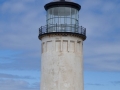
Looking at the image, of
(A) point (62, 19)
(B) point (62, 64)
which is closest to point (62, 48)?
(B) point (62, 64)

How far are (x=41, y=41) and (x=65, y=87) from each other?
5.61m

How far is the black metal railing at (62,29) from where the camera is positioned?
3484cm

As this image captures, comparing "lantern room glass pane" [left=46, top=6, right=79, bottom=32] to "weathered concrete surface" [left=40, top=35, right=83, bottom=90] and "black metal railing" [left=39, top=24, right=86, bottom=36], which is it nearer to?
"black metal railing" [left=39, top=24, right=86, bottom=36]

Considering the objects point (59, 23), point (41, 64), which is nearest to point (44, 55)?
point (41, 64)

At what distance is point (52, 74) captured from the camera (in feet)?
112

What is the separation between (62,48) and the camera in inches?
1357

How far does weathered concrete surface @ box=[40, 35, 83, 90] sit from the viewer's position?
3406 centimetres

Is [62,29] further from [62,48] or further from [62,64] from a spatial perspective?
[62,64]

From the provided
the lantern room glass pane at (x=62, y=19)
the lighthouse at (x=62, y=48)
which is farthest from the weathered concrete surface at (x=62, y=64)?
the lantern room glass pane at (x=62, y=19)

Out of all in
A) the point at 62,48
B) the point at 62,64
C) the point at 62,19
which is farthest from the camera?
the point at 62,19

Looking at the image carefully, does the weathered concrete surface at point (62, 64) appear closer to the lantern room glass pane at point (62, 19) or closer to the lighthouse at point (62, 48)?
the lighthouse at point (62, 48)

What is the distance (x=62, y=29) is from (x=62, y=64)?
11.4ft

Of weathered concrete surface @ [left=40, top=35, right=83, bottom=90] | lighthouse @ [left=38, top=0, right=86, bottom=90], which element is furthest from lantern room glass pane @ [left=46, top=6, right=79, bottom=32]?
weathered concrete surface @ [left=40, top=35, right=83, bottom=90]

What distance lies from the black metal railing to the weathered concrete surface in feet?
2.11
